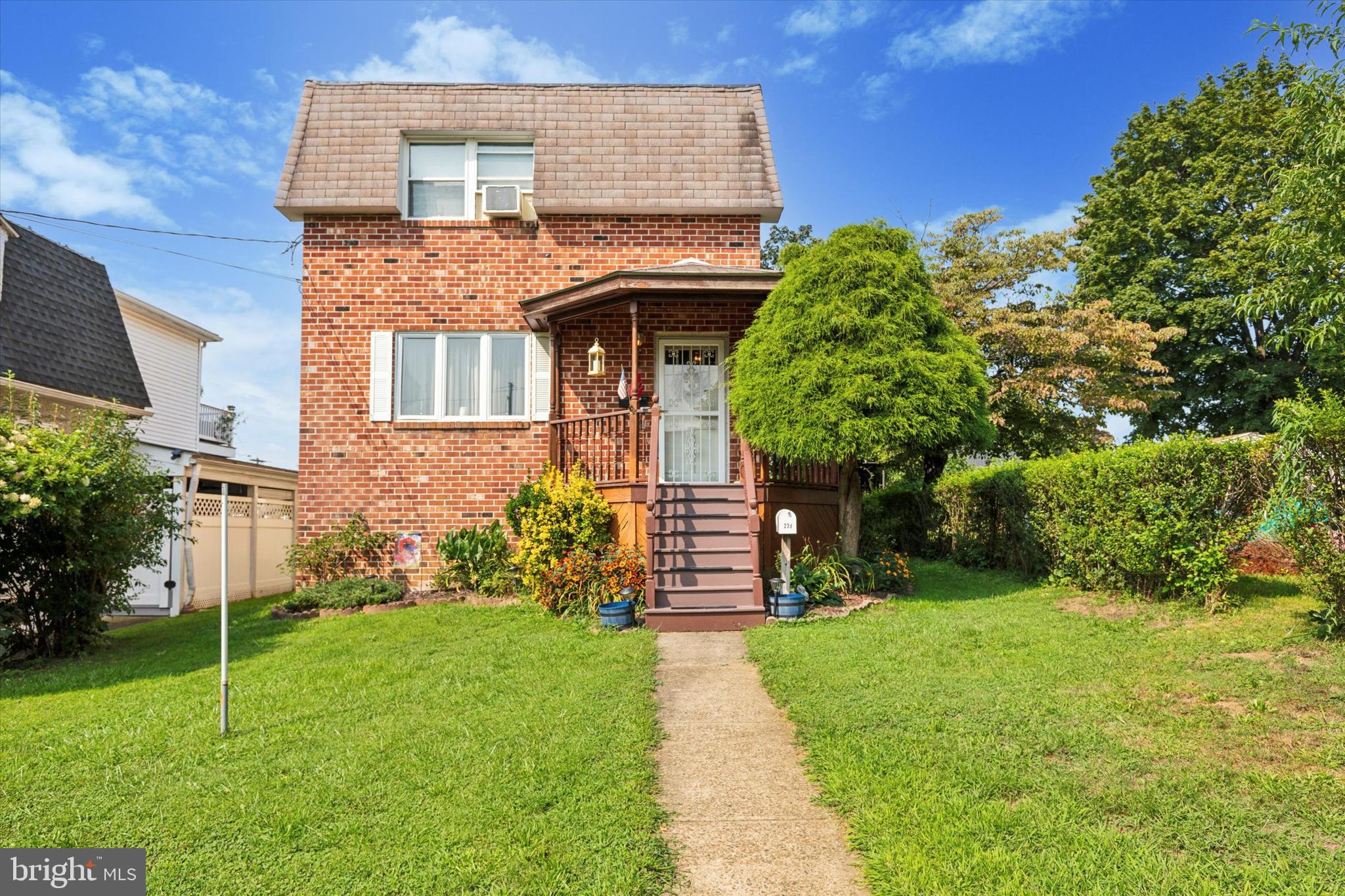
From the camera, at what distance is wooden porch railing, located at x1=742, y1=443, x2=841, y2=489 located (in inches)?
369

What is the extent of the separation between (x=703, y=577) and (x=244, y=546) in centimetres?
1026

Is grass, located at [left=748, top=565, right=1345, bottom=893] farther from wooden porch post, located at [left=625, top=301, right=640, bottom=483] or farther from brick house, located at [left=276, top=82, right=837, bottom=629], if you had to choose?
brick house, located at [left=276, top=82, right=837, bottom=629]

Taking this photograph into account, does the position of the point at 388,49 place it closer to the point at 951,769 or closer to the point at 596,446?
the point at 596,446

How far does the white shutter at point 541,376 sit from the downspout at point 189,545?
6419mm

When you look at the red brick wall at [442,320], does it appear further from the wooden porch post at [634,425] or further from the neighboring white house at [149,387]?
the neighboring white house at [149,387]

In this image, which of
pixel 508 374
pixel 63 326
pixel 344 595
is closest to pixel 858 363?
pixel 508 374

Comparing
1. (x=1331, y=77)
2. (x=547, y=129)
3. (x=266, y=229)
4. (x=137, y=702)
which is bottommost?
(x=137, y=702)

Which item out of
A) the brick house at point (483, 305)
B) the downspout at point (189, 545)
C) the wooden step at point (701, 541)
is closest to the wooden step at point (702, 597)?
the wooden step at point (701, 541)

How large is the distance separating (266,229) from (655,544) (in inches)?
351

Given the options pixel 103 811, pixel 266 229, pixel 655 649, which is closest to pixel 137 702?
pixel 103 811

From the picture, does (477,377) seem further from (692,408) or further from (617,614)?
(617,614)

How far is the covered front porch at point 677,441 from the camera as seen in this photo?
8.45m

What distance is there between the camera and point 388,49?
11.8 m

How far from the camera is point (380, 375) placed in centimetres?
1117
